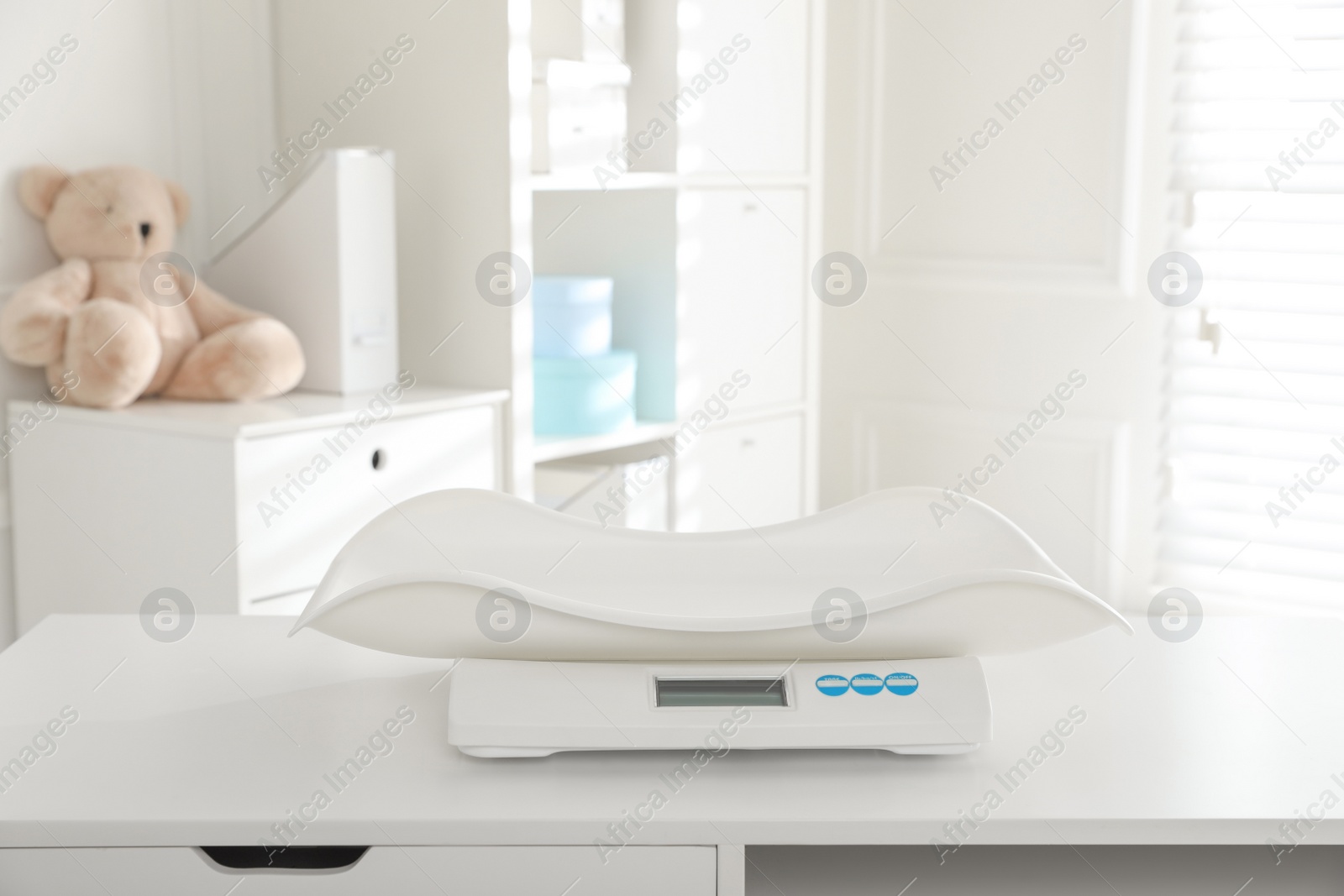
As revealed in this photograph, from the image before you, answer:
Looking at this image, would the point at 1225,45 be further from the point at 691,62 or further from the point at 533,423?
the point at 533,423

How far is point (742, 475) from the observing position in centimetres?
268

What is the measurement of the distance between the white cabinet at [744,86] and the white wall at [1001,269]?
0.45 m

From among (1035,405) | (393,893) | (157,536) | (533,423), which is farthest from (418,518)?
(1035,405)

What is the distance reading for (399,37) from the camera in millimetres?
2236

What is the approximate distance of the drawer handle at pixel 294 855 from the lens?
888mm

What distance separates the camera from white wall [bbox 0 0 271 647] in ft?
6.76

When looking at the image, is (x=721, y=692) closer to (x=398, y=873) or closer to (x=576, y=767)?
(x=576, y=767)

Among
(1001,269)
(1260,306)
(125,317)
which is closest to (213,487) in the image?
(125,317)

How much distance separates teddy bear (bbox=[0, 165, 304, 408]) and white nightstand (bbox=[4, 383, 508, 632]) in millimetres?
46

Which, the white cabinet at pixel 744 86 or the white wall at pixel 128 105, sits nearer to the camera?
the white wall at pixel 128 105

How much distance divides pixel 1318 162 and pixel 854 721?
223cm

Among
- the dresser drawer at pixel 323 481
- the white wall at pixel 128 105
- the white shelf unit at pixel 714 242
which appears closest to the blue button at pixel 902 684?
the dresser drawer at pixel 323 481

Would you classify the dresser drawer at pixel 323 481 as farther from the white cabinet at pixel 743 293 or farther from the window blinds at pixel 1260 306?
the window blinds at pixel 1260 306

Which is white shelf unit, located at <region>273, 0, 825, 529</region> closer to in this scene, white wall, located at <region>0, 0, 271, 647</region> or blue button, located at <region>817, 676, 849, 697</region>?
white wall, located at <region>0, 0, 271, 647</region>
